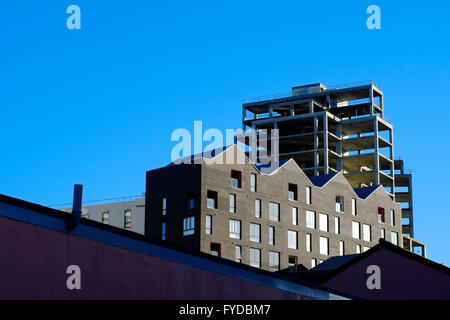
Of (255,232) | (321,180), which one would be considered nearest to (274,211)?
(255,232)

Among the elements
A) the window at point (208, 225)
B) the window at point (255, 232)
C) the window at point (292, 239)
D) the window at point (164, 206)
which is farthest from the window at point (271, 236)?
the window at point (164, 206)

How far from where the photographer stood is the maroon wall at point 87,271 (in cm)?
1576

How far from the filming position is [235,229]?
81.0m

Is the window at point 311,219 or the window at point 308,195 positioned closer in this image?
the window at point 311,219

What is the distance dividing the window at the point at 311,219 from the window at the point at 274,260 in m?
6.89

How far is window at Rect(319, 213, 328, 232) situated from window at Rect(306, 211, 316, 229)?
1089 mm

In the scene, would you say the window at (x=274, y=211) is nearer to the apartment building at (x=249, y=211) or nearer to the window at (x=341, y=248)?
the apartment building at (x=249, y=211)

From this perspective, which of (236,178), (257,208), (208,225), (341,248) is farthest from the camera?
(341,248)

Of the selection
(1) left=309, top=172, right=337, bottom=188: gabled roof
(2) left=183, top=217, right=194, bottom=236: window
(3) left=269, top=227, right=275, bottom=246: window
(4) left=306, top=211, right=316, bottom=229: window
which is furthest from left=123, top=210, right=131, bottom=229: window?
(2) left=183, top=217, right=194, bottom=236: window

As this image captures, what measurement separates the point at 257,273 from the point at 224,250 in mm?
56950

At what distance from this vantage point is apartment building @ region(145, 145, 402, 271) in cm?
7888

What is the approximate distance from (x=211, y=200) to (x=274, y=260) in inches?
410

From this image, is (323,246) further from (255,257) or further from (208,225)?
(208,225)
